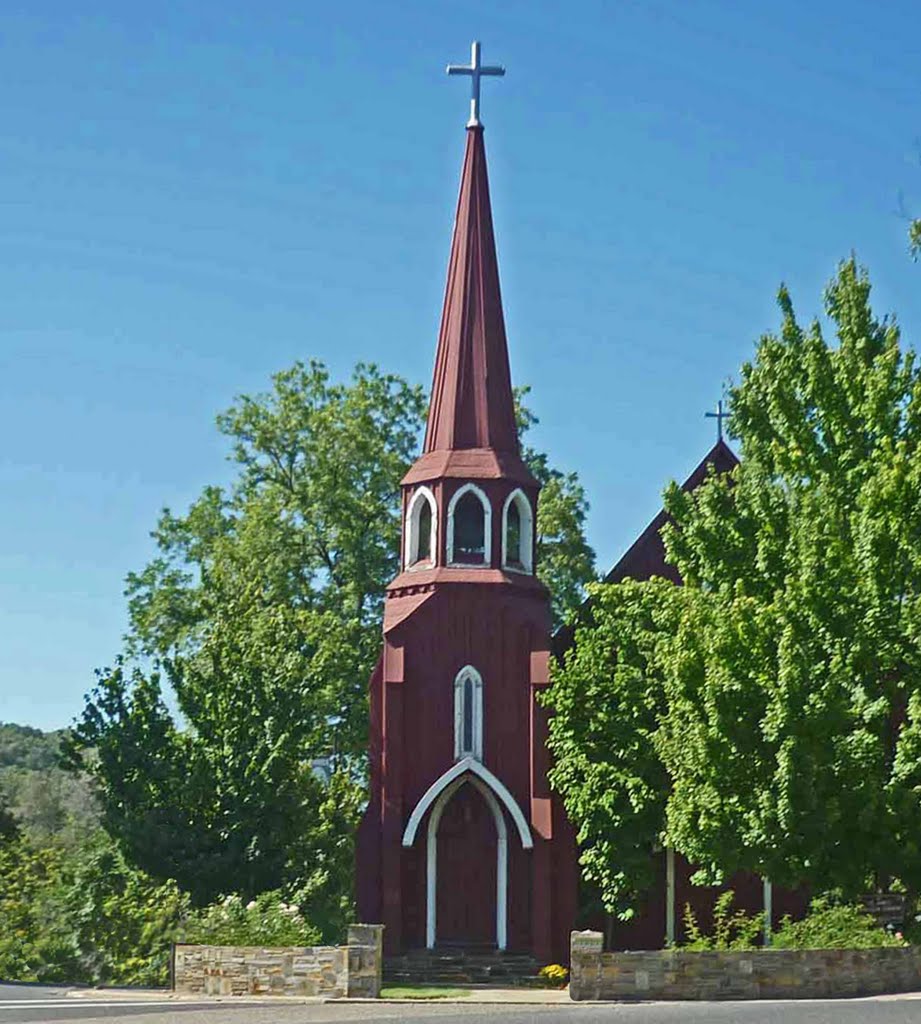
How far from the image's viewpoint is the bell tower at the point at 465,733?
32.2m

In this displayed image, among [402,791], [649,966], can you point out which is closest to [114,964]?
[402,791]

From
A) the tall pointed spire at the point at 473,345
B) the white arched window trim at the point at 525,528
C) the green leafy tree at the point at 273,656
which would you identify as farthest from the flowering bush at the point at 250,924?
the tall pointed spire at the point at 473,345

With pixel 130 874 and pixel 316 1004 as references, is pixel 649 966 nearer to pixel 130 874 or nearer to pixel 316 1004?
pixel 316 1004

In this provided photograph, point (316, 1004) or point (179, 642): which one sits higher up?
point (179, 642)

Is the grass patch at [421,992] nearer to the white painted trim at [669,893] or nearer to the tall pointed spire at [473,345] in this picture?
the white painted trim at [669,893]

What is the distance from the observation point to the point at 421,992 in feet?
92.6

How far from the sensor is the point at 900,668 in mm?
24422

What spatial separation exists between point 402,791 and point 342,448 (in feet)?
43.1

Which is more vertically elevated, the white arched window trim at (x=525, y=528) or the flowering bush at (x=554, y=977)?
the white arched window trim at (x=525, y=528)

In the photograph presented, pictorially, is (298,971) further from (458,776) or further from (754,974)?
(458,776)

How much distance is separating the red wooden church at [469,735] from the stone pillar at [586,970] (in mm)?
9270

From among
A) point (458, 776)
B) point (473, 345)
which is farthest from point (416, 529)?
point (458, 776)

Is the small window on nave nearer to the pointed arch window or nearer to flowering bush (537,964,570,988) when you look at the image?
the pointed arch window

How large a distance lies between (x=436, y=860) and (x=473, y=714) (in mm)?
2782
